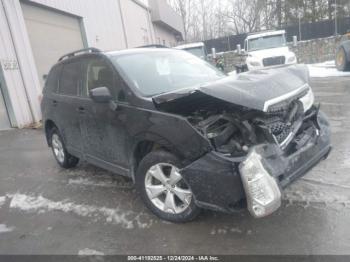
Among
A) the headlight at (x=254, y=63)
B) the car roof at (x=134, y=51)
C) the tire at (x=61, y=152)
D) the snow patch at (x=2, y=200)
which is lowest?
the snow patch at (x=2, y=200)

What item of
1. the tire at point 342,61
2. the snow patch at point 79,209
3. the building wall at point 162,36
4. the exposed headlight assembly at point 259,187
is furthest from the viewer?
the building wall at point 162,36

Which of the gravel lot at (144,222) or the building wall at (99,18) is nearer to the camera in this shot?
the gravel lot at (144,222)

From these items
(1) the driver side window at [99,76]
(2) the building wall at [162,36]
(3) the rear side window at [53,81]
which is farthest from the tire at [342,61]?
(2) the building wall at [162,36]

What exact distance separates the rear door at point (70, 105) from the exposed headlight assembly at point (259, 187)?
8.67 ft

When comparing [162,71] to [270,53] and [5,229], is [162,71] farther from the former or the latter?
[270,53]

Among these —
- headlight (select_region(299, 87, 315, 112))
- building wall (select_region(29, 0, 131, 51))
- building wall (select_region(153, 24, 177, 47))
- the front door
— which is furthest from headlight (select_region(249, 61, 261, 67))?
building wall (select_region(153, 24, 177, 47))

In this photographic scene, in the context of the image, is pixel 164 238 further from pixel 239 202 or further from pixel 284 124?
pixel 284 124

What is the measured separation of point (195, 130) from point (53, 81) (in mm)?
3364

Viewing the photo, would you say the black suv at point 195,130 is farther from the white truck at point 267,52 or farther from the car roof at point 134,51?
the white truck at point 267,52

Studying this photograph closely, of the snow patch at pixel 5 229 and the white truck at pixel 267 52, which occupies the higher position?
the white truck at pixel 267 52

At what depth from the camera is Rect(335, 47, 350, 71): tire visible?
1430 cm

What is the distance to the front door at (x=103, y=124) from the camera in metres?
3.81

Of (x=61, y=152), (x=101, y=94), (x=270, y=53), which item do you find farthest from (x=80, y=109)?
(x=270, y=53)

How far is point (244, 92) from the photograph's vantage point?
2.93 meters
